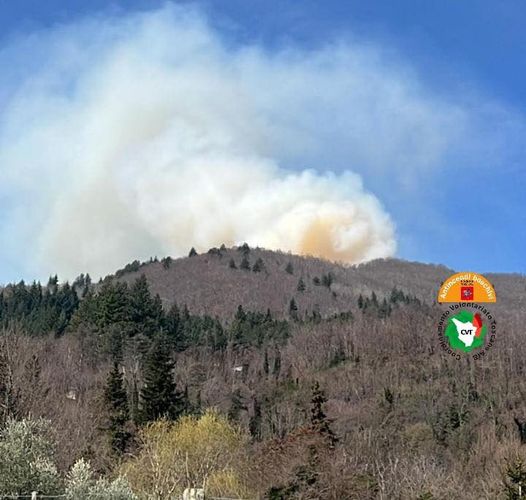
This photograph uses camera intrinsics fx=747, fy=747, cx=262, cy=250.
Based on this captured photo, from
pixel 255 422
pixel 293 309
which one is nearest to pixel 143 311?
pixel 255 422

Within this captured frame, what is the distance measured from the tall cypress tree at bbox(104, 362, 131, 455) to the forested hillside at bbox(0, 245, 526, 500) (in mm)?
139

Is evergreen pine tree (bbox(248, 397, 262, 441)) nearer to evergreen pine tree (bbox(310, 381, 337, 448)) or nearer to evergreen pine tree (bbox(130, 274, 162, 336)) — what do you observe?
evergreen pine tree (bbox(130, 274, 162, 336))

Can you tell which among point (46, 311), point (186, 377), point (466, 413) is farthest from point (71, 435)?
point (46, 311)

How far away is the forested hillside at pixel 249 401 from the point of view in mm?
30219

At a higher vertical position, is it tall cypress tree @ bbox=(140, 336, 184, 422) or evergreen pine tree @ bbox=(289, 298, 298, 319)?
evergreen pine tree @ bbox=(289, 298, 298, 319)

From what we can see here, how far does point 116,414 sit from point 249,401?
165 ft

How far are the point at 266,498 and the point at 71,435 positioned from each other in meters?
16.6

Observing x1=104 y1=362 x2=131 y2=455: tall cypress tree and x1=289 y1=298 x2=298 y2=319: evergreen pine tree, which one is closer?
x1=104 y1=362 x2=131 y2=455: tall cypress tree

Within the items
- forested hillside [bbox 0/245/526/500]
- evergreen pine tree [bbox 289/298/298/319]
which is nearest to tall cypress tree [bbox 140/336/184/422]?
forested hillside [bbox 0/245/526/500]

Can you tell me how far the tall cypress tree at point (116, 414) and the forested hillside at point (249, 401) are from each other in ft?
0.46

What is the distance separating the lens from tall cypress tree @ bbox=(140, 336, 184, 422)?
57969mm

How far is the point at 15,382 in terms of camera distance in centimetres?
3756

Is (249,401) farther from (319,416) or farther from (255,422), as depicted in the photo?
(319,416)

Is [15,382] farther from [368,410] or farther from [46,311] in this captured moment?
[46,311]
